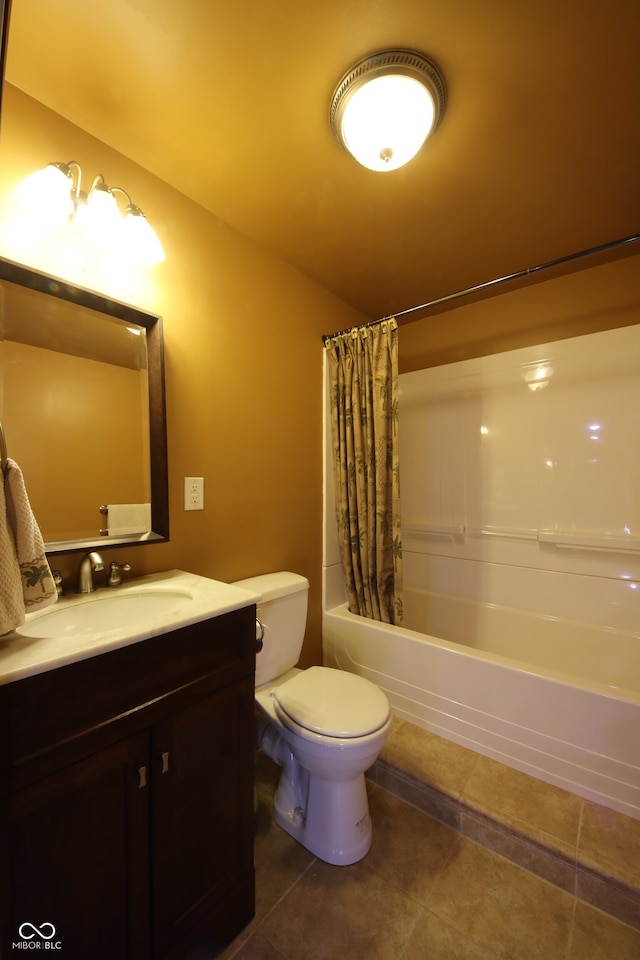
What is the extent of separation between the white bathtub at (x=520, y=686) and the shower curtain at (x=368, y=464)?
8.1 inches

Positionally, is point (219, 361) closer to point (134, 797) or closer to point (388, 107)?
point (388, 107)

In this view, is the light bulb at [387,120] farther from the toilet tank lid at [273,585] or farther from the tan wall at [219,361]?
the toilet tank lid at [273,585]

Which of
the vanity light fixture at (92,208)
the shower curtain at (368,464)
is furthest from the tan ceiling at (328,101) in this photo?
the shower curtain at (368,464)

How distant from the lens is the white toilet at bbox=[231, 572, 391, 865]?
1.19 m

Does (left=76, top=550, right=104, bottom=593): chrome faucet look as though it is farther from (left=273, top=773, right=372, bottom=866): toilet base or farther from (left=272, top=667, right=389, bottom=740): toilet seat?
(left=273, top=773, right=372, bottom=866): toilet base

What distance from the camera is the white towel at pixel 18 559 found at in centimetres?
71

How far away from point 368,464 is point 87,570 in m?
1.31

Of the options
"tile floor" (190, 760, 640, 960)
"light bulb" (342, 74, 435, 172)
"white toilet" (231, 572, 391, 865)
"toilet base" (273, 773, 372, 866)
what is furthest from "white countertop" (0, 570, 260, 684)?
"light bulb" (342, 74, 435, 172)

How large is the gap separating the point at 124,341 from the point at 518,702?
2030 millimetres

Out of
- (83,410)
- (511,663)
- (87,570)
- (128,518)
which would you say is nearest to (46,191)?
(83,410)

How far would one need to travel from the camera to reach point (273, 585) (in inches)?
60.6

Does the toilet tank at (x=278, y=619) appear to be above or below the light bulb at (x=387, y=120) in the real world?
below

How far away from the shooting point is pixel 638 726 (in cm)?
126

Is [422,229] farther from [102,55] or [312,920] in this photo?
[312,920]
